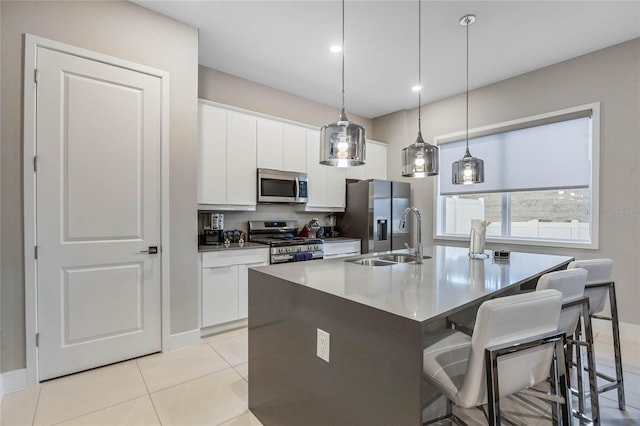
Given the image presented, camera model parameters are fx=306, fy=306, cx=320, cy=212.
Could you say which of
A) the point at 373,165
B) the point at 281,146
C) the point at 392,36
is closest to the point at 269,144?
the point at 281,146

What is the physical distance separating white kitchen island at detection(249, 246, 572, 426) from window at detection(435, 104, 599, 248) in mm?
1805

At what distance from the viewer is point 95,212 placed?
2.40 metres

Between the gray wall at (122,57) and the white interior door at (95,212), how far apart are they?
0.38 ft

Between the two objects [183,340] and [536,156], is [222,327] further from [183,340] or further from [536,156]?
[536,156]

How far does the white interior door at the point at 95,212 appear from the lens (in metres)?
2.22

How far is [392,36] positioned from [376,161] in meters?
2.27

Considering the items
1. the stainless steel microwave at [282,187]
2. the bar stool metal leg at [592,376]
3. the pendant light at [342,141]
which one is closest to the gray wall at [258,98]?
the stainless steel microwave at [282,187]

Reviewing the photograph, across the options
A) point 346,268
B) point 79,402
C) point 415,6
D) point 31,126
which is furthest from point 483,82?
point 79,402

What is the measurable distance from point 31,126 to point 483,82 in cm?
468

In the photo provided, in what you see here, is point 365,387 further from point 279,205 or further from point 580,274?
point 279,205

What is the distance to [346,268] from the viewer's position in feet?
6.57

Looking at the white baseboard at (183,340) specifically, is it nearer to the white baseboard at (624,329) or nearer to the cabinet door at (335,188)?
the cabinet door at (335,188)

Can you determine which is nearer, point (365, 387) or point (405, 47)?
point (365, 387)

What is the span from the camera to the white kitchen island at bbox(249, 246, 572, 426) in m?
1.10
